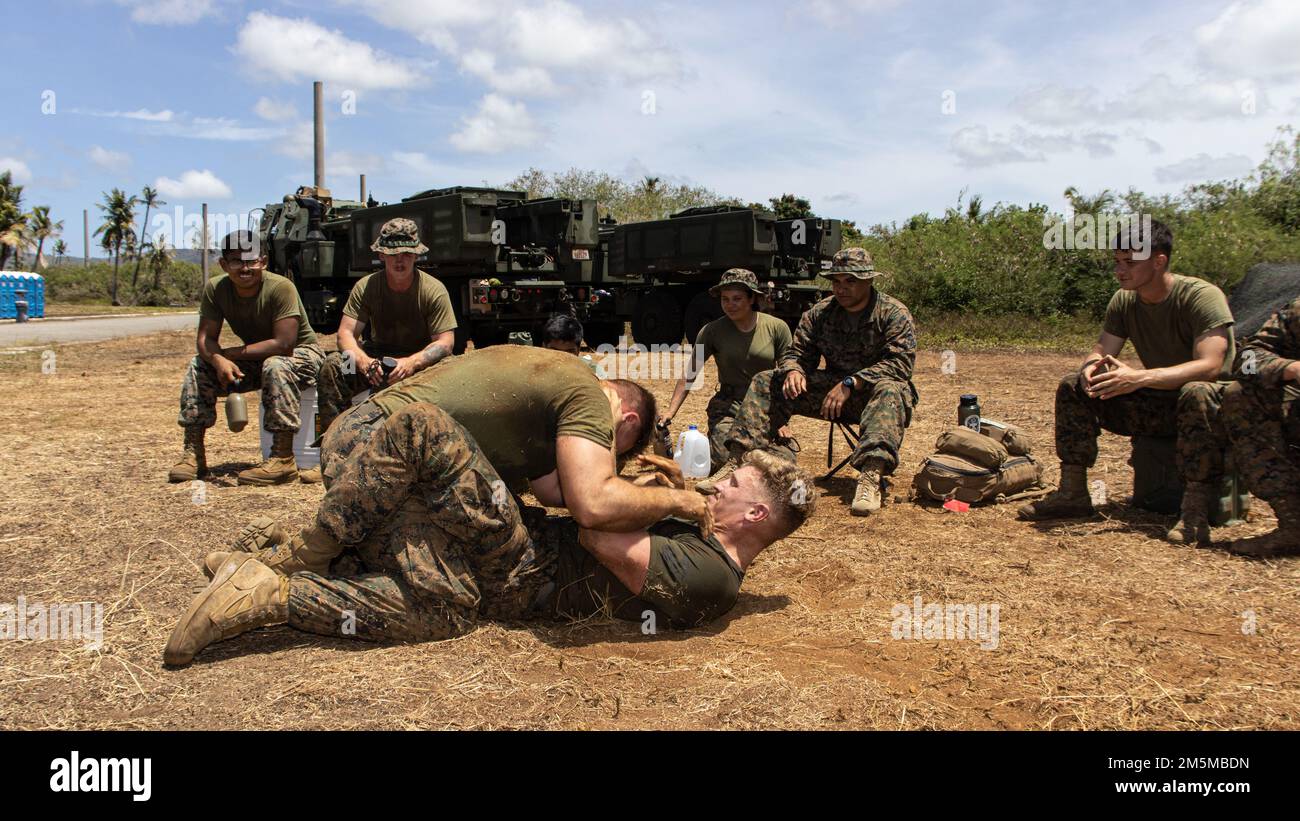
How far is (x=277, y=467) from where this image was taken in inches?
241

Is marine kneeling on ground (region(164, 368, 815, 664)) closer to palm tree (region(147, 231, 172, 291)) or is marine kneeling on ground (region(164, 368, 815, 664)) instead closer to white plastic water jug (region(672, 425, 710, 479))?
white plastic water jug (region(672, 425, 710, 479))

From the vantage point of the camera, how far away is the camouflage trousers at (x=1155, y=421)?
183 inches

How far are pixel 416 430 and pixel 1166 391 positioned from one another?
388cm

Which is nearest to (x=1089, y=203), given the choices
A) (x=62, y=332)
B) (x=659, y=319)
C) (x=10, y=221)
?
(x=659, y=319)

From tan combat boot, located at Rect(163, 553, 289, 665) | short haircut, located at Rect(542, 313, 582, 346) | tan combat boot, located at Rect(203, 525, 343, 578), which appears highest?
short haircut, located at Rect(542, 313, 582, 346)

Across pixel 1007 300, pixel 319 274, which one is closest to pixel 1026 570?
pixel 319 274

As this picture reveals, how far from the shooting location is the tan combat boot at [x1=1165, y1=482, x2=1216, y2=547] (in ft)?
15.1

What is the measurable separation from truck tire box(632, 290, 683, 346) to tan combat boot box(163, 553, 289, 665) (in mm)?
13858

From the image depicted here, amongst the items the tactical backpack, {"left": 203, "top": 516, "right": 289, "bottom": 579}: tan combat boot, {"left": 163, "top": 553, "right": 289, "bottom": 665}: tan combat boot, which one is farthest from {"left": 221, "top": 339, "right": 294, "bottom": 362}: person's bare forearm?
the tactical backpack

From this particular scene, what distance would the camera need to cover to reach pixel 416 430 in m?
3.21

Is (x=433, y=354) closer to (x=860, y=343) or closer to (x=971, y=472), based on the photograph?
(x=860, y=343)

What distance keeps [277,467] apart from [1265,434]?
5.49m

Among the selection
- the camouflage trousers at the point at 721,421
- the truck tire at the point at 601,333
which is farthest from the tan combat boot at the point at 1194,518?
the truck tire at the point at 601,333

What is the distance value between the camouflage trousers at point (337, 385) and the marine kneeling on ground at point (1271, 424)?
488 centimetres
